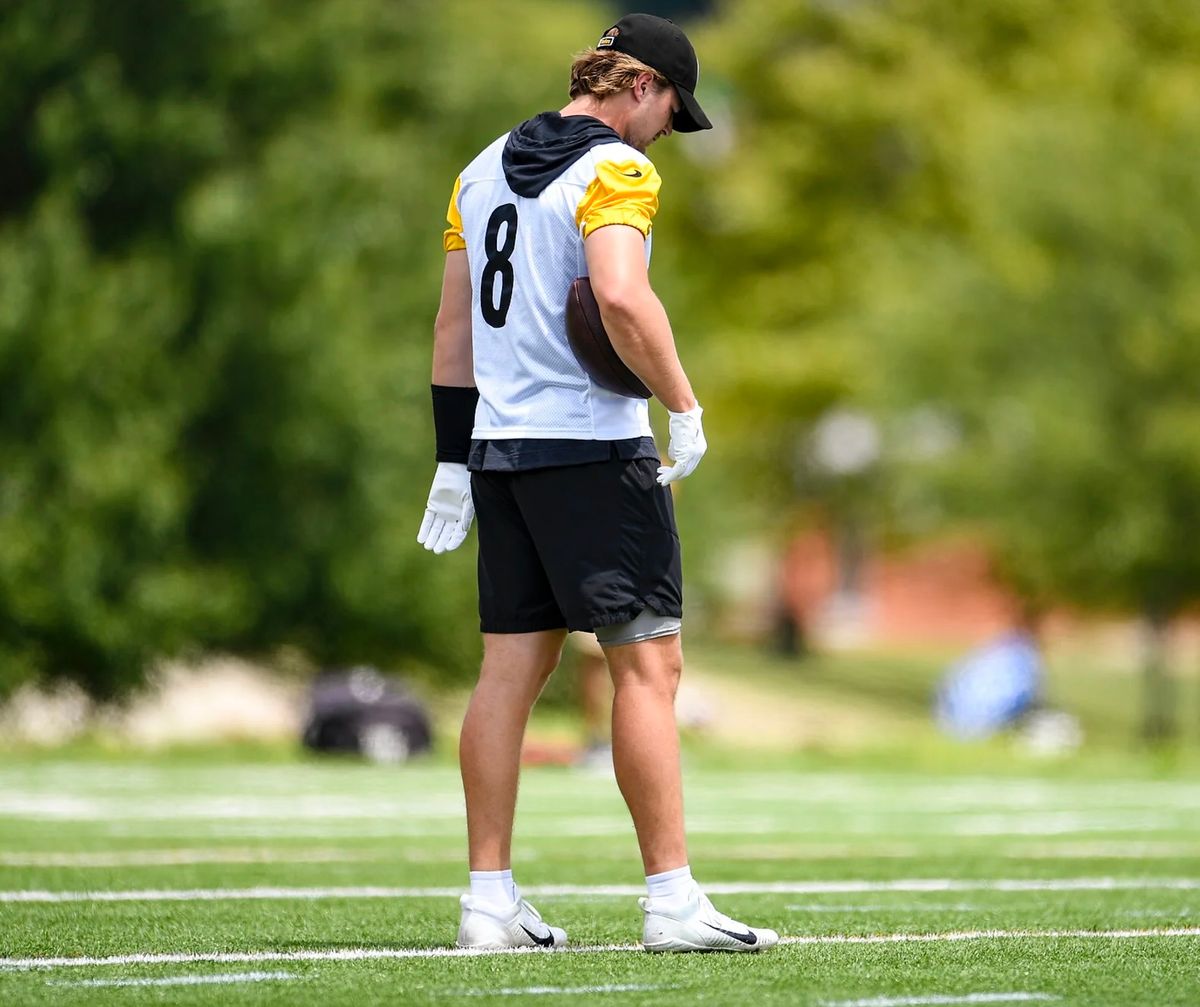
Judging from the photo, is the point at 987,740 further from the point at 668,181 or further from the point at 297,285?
the point at 668,181

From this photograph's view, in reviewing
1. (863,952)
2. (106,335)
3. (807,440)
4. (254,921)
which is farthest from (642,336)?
(807,440)

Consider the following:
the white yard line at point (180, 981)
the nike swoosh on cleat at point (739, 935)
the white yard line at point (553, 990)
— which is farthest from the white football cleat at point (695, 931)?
the white yard line at point (180, 981)

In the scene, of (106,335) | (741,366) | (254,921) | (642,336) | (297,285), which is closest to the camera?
(642,336)

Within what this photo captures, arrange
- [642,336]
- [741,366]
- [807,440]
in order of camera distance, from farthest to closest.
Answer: [807,440] → [741,366] → [642,336]

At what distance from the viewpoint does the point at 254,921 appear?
5.40 metres

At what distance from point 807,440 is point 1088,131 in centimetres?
1239

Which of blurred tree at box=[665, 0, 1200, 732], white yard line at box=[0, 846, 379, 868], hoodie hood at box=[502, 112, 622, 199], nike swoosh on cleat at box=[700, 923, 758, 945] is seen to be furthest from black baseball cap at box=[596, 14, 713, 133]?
blurred tree at box=[665, 0, 1200, 732]

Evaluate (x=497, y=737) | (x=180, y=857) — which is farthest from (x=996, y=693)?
(x=497, y=737)

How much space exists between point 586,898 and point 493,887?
141 cm

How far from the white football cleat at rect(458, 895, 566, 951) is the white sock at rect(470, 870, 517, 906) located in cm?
1

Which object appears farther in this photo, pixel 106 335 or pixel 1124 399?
pixel 1124 399

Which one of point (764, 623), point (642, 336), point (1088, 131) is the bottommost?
point (764, 623)

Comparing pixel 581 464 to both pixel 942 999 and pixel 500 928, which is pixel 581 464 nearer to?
pixel 500 928

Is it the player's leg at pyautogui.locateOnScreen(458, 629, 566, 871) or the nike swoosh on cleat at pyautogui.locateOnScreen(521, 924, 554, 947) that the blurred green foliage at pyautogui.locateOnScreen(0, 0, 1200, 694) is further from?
the nike swoosh on cleat at pyautogui.locateOnScreen(521, 924, 554, 947)
